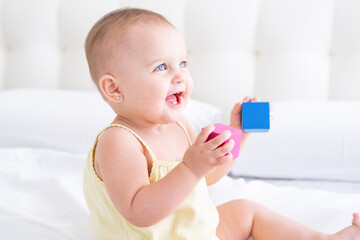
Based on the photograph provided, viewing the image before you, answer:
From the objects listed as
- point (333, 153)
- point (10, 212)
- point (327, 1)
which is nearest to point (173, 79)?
point (10, 212)

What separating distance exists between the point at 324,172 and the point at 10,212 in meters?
0.91

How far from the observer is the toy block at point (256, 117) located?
839 millimetres

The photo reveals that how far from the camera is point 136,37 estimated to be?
837 millimetres

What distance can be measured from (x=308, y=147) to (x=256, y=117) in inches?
22.3

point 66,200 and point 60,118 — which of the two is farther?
point 60,118

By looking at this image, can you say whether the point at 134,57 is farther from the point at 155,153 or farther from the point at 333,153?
the point at 333,153

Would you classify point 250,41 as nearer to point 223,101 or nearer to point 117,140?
point 223,101

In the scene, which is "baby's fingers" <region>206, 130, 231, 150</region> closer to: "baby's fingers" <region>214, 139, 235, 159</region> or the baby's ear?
"baby's fingers" <region>214, 139, 235, 159</region>

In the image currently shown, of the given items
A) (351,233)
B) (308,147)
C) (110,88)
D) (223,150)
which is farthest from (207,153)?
(308,147)

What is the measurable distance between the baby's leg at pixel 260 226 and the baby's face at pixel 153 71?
0.30 metres

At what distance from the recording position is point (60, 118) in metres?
1.58

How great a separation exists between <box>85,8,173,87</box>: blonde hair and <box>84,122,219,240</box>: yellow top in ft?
0.42

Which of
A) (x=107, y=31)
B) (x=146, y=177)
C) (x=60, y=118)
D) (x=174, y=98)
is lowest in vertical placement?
(x=60, y=118)

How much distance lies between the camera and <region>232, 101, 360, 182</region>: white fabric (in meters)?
1.33
